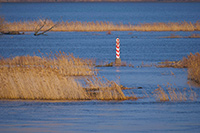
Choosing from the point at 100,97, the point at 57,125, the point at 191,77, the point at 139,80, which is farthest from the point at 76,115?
the point at 191,77

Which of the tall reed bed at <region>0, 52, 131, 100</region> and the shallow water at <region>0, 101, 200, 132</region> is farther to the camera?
the tall reed bed at <region>0, 52, 131, 100</region>

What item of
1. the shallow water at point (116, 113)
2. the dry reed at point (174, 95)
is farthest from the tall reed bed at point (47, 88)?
the dry reed at point (174, 95)

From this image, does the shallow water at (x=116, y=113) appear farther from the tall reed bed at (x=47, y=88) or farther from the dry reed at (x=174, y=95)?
the tall reed bed at (x=47, y=88)

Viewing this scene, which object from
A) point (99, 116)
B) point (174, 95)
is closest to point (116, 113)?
point (99, 116)

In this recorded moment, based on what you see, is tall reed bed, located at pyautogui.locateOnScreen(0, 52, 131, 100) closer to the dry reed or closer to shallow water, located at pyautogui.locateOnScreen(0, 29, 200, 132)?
shallow water, located at pyautogui.locateOnScreen(0, 29, 200, 132)

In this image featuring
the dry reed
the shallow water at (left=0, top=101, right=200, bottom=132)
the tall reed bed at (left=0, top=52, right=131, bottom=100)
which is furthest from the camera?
the tall reed bed at (left=0, top=52, right=131, bottom=100)

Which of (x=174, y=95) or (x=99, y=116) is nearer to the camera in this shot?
(x=99, y=116)

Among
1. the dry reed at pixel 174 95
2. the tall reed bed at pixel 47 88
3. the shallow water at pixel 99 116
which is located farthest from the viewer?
the tall reed bed at pixel 47 88

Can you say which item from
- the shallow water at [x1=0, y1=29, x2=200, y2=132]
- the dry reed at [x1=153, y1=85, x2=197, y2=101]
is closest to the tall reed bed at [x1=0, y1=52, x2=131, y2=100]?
the shallow water at [x1=0, y1=29, x2=200, y2=132]

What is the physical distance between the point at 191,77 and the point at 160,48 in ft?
60.4

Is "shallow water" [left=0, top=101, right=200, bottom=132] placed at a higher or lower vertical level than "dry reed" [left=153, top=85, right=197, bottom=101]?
lower

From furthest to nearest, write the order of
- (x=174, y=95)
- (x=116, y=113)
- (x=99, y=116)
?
(x=174, y=95), (x=116, y=113), (x=99, y=116)

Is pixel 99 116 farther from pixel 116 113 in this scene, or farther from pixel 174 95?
pixel 174 95

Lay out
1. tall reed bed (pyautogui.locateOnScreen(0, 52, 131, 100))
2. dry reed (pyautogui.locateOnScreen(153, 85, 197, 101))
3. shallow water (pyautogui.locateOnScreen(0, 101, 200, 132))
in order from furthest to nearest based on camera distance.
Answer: tall reed bed (pyautogui.locateOnScreen(0, 52, 131, 100)), dry reed (pyautogui.locateOnScreen(153, 85, 197, 101)), shallow water (pyautogui.locateOnScreen(0, 101, 200, 132))
